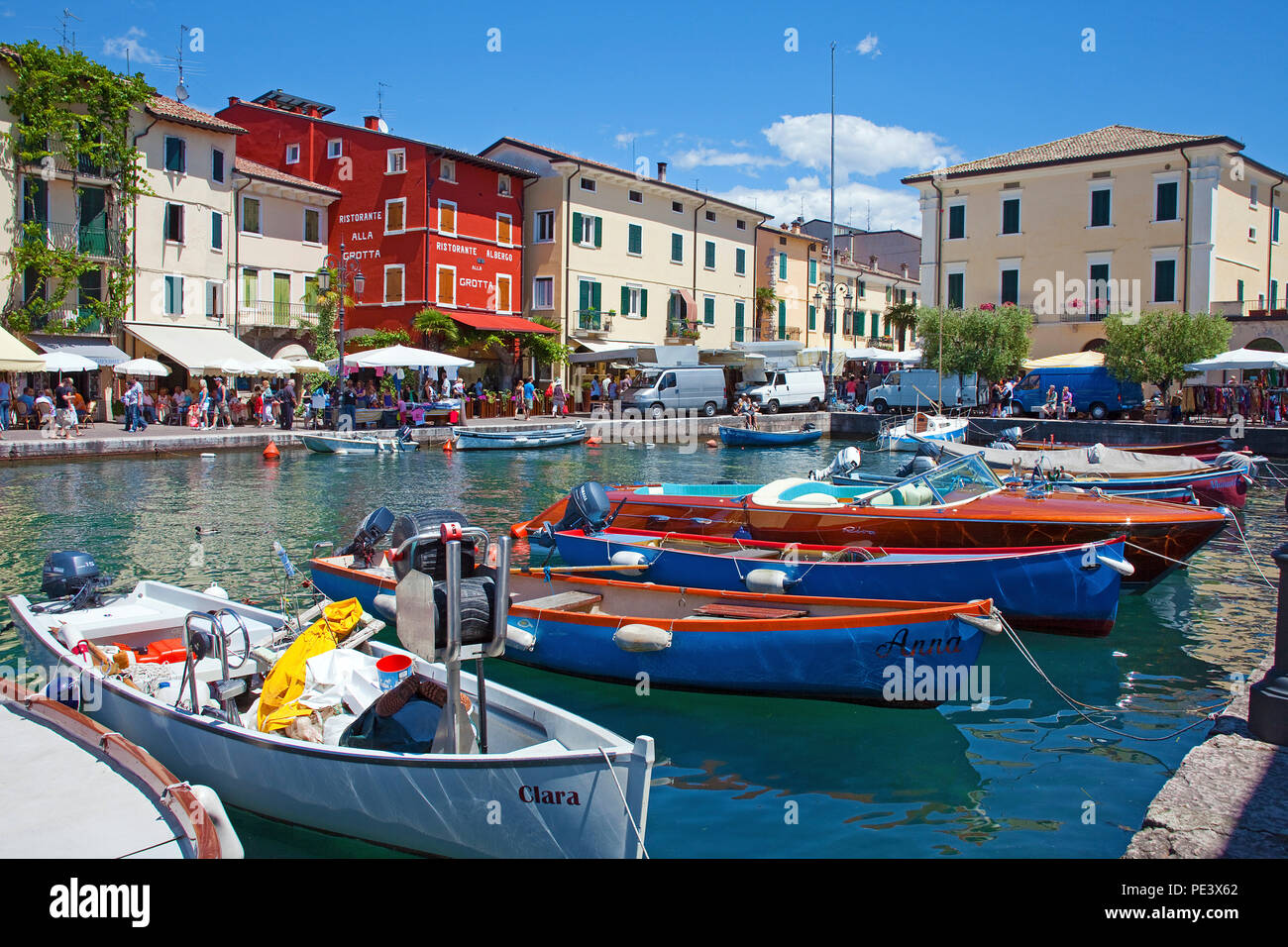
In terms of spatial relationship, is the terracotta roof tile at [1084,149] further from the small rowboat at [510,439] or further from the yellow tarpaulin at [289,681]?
the yellow tarpaulin at [289,681]

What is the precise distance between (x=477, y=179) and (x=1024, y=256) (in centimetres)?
2423

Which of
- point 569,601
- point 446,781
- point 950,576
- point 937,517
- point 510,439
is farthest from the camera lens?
point 510,439

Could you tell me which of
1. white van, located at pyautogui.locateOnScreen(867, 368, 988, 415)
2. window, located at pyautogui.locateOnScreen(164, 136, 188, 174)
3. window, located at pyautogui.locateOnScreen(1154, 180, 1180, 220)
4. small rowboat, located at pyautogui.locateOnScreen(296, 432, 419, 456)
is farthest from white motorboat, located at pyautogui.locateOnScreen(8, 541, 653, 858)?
window, located at pyautogui.locateOnScreen(1154, 180, 1180, 220)

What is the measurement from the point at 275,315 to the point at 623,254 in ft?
52.7

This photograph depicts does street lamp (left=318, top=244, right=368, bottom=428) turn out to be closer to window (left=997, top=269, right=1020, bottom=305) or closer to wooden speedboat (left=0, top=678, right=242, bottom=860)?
window (left=997, top=269, right=1020, bottom=305)

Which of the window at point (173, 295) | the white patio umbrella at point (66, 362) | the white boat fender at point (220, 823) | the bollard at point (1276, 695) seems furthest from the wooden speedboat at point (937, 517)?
the window at point (173, 295)

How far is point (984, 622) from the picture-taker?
27.6 feet

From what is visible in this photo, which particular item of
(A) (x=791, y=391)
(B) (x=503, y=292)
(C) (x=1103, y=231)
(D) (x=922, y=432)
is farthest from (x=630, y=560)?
(C) (x=1103, y=231)

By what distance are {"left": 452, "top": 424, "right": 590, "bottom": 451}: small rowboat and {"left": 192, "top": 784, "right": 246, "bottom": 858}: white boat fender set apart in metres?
28.0

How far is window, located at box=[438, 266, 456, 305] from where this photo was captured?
42.6 metres

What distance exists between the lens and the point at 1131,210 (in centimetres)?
4388

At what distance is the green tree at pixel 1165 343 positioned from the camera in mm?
35469

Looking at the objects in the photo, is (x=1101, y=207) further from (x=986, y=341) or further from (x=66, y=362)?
(x=66, y=362)

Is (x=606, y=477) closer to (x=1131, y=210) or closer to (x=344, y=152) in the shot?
(x=344, y=152)
